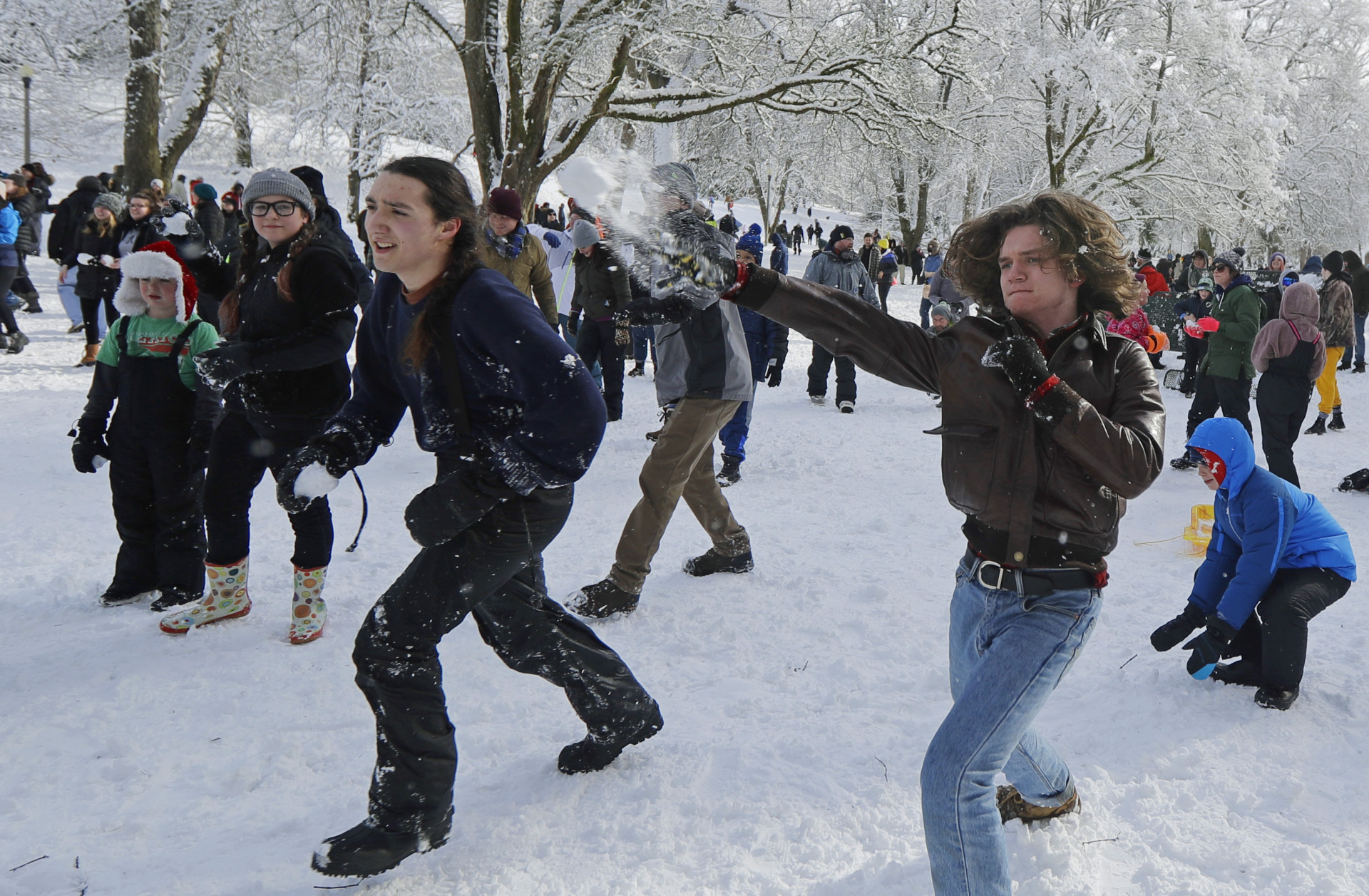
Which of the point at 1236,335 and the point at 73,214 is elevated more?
the point at 73,214

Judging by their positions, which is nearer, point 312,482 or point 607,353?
point 312,482

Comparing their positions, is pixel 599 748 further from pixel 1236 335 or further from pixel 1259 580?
pixel 1236 335

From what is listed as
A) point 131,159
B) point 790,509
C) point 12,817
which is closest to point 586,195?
point 12,817

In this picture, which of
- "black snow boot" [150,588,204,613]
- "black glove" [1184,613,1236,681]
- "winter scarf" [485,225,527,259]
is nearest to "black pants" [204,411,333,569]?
"black snow boot" [150,588,204,613]

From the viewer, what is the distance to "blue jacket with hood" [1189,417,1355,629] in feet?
11.5

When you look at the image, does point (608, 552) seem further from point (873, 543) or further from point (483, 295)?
point (483, 295)

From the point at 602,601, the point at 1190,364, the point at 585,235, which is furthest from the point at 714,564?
the point at 1190,364

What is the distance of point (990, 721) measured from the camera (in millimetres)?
1985

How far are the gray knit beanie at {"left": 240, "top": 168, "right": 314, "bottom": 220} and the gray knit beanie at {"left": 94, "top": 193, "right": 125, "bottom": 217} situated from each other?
7289mm

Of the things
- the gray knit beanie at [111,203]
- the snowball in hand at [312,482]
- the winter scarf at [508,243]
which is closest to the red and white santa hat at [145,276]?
the snowball in hand at [312,482]

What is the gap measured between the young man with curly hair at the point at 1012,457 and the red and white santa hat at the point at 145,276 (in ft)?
9.95

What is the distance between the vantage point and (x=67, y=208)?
1073 cm

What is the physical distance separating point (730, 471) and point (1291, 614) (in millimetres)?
3875

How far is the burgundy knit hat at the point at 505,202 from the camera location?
21.6ft
